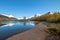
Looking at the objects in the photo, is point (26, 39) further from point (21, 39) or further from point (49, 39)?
point (49, 39)

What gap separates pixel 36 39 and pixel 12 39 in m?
2.74

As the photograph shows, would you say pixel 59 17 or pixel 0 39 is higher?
pixel 59 17

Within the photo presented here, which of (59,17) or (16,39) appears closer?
(16,39)

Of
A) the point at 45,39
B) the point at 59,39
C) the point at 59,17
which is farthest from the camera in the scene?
the point at 59,17

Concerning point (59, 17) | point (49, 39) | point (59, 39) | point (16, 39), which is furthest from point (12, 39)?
point (59, 17)

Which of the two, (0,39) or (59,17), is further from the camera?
(59,17)

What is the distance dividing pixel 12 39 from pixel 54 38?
15.4 ft

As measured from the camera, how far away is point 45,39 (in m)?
12.1

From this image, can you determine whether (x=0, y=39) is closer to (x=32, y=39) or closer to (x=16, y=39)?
(x=16, y=39)

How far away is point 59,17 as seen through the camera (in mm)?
29453

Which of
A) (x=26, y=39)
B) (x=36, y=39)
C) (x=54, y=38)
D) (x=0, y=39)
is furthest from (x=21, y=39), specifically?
(x=54, y=38)

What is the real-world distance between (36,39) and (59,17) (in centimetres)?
1890

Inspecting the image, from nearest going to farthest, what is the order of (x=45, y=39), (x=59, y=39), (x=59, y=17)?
(x=59, y=39) < (x=45, y=39) < (x=59, y=17)

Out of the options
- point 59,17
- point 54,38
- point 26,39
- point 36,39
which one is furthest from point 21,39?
point 59,17
